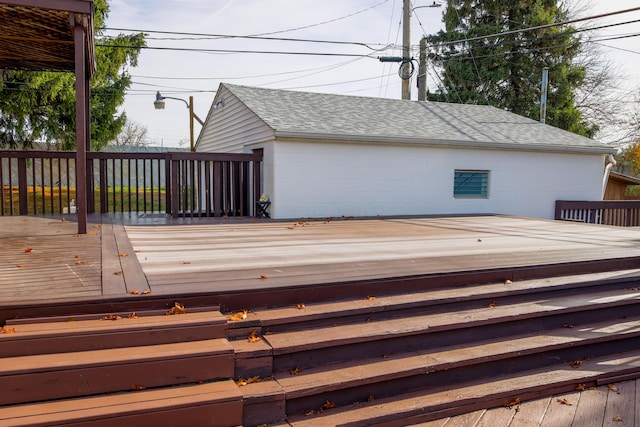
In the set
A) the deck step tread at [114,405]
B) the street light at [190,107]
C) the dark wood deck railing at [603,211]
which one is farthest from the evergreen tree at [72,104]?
the deck step tread at [114,405]

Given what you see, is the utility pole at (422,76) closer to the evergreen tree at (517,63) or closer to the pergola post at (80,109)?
the evergreen tree at (517,63)

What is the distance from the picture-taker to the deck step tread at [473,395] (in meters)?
2.58

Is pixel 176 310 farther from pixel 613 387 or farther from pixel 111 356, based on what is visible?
pixel 613 387

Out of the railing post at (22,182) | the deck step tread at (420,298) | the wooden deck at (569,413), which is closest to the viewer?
the wooden deck at (569,413)

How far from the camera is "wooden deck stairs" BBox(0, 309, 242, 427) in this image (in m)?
2.20

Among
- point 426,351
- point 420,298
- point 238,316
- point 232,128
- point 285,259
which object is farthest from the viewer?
point 232,128

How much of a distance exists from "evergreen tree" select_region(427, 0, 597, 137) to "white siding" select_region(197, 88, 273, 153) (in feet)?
39.6

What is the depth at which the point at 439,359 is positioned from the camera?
300cm

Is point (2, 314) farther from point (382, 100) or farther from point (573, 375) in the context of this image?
point (382, 100)

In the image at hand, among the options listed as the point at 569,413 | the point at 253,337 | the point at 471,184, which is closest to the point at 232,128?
the point at 471,184

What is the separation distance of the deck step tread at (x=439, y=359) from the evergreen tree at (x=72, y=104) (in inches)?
586

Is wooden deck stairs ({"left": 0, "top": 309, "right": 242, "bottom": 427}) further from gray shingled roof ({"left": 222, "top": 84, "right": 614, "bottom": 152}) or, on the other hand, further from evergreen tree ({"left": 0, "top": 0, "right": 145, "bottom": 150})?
evergreen tree ({"left": 0, "top": 0, "right": 145, "bottom": 150})

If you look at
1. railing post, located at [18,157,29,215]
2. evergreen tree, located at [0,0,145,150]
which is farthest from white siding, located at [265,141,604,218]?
evergreen tree, located at [0,0,145,150]

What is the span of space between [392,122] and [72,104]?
10827 millimetres
